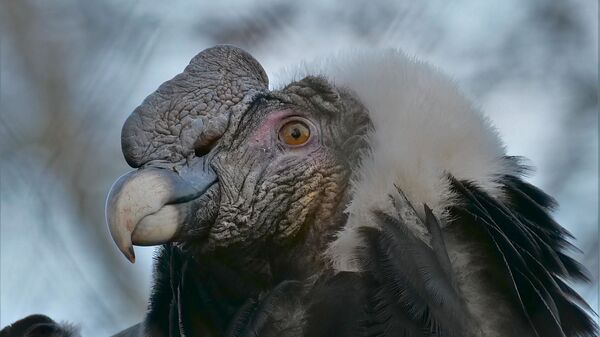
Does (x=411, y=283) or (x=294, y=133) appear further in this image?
(x=294, y=133)

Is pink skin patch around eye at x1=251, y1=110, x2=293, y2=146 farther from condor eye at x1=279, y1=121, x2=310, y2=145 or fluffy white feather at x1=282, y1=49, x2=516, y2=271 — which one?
fluffy white feather at x1=282, y1=49, x2=516, y2=271

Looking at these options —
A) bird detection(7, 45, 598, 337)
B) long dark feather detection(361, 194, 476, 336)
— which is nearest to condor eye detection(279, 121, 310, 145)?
bird detection(7, 45, 598, 337)

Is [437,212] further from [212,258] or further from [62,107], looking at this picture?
[62,107]

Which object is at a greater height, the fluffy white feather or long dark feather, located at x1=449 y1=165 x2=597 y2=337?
the fluffy white feather

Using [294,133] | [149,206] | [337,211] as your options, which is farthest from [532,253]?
[149,206]

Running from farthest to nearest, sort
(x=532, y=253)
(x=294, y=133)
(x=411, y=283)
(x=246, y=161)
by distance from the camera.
A: (x=294, y=133), (x=246, y=161), (x=532, y=253), (x=411, y=283)

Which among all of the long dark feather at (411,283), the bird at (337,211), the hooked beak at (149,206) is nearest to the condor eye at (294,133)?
the bird at (337,211)

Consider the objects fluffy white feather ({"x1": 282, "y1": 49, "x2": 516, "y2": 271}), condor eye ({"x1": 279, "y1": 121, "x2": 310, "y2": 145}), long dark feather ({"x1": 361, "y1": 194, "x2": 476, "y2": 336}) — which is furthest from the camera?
condor eye ({"x1": 279, "y1": 121, "x2": 310, "y2": 145})

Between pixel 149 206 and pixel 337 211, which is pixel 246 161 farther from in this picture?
pixel 149 206
